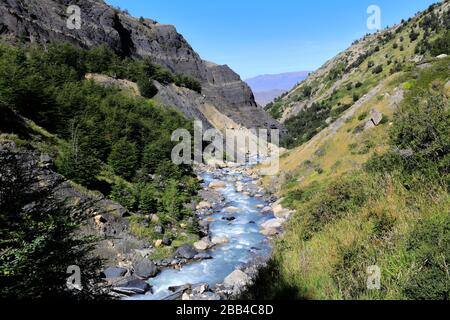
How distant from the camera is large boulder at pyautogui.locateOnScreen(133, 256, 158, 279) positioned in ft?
66.5

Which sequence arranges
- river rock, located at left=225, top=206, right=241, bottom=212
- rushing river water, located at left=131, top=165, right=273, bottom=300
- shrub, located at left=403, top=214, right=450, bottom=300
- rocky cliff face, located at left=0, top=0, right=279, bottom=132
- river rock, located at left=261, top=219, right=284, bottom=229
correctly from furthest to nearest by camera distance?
rocky cliff face, located at left=0, top=0, right=279, bottom=132 → river rock, located at left=225, top=206, right=241, bottom=212 → river rock, located at left=261, top=219, right=284, bottom=229 → rushing river water, located at left=131, top=165, right=273, bottom=300 → shrub, located at left=403, top=214, right=450, bottom=300

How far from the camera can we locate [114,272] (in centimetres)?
1978

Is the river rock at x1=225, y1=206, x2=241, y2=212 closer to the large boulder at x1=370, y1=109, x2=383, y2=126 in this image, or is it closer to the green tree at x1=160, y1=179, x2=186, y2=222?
the green tree at x1=160, y1=179, x2=186, y2=222

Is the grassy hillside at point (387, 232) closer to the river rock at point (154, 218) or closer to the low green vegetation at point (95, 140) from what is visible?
the low green vegetation at point (95, 140)

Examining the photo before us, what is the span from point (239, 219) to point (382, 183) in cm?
2390

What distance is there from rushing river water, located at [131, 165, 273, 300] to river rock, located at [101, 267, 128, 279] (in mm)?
1698

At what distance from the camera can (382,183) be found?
1070 cm

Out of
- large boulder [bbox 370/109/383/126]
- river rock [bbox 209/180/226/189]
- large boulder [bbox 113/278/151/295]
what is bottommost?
large boulder [bbox 113/278/151/295]

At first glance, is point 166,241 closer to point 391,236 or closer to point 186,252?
point 186,252

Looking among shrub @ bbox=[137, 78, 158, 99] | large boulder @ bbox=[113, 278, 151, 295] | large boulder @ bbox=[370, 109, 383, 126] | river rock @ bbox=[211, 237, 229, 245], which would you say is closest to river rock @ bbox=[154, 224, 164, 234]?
river rock @ bbox=[211, 237, 229, 245]

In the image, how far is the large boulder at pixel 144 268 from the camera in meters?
20.3
